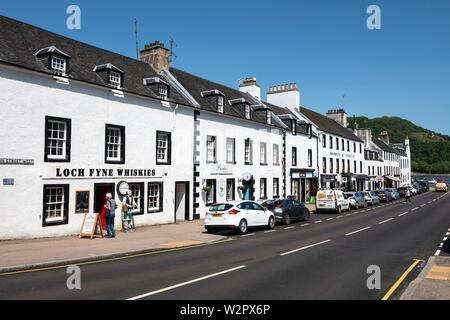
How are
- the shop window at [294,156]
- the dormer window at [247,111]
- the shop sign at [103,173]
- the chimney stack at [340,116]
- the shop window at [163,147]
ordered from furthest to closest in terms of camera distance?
the chimney stack at [340,116] → the shop window at [294,156] → the dormer window at [247,111] → the shop window at [163,147] → the shop sign at [103,173]

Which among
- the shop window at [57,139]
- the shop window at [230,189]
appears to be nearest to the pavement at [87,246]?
the shop window at [57,139]

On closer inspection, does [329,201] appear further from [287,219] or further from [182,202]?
[182,202]

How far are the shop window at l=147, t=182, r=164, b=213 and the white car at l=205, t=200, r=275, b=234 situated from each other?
4.01 meters

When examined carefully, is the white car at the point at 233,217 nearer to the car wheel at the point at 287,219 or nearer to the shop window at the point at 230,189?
the car wheel at the point at 287,219

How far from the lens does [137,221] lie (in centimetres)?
1936

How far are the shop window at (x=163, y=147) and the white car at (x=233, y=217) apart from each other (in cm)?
520

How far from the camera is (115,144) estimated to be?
60.9 ft

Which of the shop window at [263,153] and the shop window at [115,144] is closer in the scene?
the shop window at [115,144]

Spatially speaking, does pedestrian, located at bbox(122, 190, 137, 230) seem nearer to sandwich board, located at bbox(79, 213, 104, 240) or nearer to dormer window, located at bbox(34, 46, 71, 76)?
sandwich board, located at bbox(79, 213, 104, 240)

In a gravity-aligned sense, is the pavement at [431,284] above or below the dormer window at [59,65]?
below

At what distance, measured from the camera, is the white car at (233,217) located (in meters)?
17.2

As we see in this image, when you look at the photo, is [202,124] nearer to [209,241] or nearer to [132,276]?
[209,241]

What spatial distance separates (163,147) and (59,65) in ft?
24.3

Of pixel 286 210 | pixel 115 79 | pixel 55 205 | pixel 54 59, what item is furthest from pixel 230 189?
pixel 54 59
